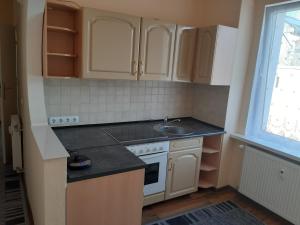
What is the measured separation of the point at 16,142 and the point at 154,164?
1896 mm

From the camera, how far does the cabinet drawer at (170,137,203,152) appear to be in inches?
99.1

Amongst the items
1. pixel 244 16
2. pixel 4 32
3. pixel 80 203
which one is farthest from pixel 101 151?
pixel 4 32

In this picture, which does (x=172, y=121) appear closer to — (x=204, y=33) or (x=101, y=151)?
(x=204, y=33)

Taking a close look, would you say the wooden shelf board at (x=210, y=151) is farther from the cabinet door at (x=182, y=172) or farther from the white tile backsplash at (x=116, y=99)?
the white tile backsplash at (x=116, y=99)

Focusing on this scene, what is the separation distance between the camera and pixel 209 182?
3.02 metres

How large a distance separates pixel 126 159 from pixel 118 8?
1.65m

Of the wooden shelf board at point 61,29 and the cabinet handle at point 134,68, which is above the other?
the wooden shelf board at point 61,29

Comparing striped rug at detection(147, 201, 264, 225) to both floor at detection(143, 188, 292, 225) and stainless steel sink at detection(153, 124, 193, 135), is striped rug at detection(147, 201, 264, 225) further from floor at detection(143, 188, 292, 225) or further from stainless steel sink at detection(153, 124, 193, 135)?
stainless steel sink at detection(153, 124, 193, 135)

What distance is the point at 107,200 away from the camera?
5.33 ft

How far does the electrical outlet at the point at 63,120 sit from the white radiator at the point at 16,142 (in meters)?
0.85

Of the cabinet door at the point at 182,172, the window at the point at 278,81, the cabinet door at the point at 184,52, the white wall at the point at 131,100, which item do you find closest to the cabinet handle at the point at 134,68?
the white wall at the point at 131,100

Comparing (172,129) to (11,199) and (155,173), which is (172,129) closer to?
(155,173)

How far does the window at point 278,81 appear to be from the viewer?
2381 millimetres

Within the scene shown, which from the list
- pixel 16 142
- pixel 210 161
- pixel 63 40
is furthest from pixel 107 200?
pixel 16 142
